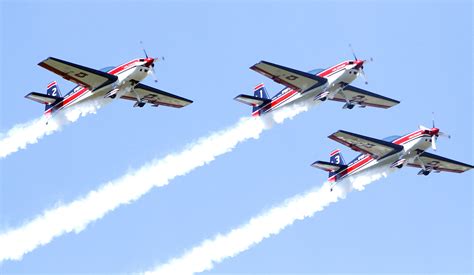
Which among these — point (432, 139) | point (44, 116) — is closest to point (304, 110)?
point (432, 139)

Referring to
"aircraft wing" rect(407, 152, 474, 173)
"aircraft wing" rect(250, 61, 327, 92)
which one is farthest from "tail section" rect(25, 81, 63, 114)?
"aircraft wing" rect(407, 152, 474, 173)

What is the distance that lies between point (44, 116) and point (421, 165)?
2227cm

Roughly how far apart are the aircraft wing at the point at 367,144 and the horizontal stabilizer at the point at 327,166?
2607mm

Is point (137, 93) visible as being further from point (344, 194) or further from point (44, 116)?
point (344, 194)

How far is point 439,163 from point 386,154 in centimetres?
562

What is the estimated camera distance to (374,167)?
74688 millimetres

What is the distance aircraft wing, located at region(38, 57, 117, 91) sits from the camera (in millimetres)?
69625

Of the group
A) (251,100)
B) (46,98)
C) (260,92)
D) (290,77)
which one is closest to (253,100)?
(251,100)

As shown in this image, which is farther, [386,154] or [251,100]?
[251,100]

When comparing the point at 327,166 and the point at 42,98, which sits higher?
the point at 42,98

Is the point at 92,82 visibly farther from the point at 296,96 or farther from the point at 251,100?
the point at 296,96

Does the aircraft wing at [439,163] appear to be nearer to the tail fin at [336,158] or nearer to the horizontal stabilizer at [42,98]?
the tail fin at [336,158]

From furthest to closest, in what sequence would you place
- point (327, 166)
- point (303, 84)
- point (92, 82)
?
point (327, 166) < point (303, 84) < point (92, 82)

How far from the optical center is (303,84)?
72938 millimetres
